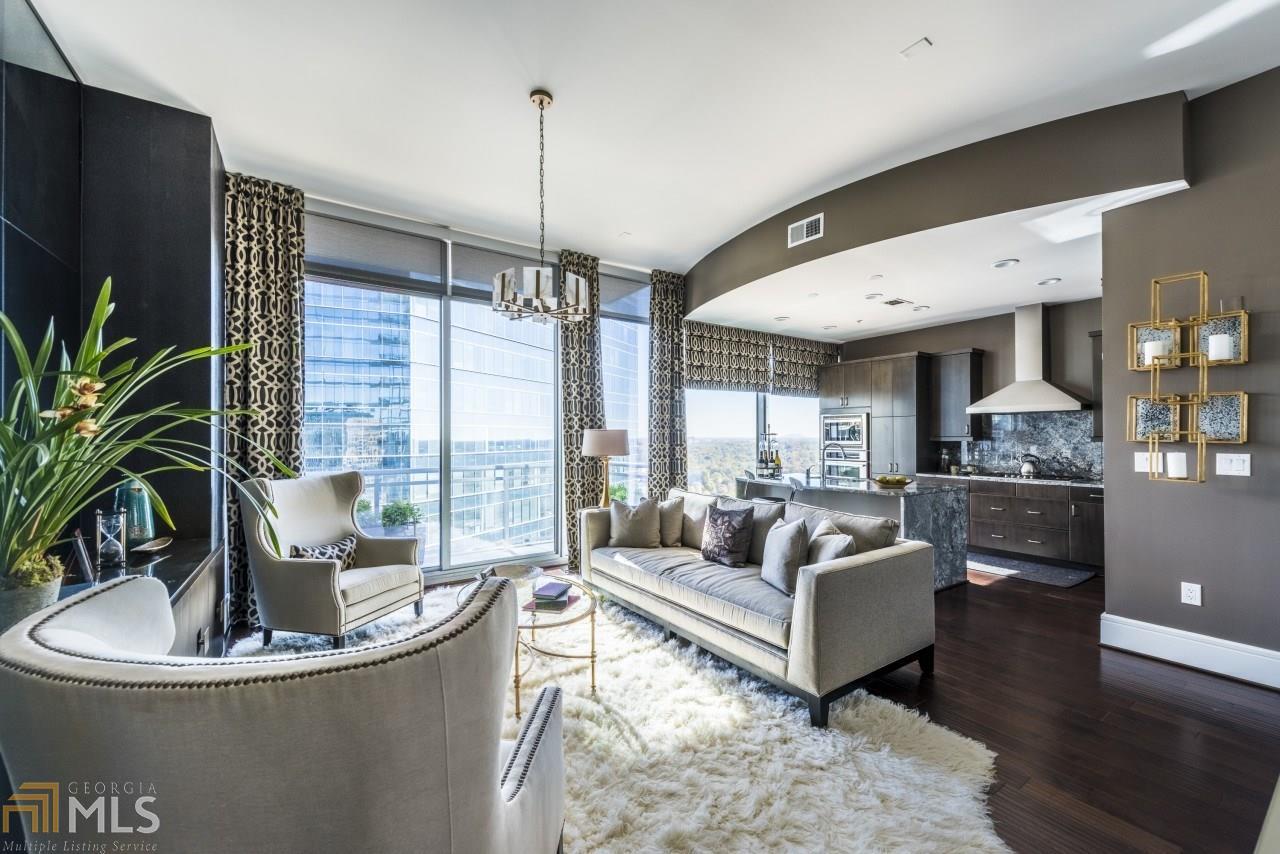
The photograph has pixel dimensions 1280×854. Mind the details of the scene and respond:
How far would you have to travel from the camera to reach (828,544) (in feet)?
9.18

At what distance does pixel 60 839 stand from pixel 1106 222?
15.1ft

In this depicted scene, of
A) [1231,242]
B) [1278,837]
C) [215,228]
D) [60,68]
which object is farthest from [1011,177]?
[60,68]

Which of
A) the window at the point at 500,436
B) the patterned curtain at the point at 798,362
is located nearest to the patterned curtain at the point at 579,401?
the window at the point at 500,436

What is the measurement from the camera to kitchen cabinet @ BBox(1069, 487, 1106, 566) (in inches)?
188

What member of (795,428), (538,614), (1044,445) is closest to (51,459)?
(538,614)

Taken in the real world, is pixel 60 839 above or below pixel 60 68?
below

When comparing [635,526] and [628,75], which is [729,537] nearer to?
[635,526]

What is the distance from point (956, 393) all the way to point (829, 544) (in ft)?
15.0

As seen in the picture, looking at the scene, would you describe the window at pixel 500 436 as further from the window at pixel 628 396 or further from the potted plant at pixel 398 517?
the window at pixel 628 396

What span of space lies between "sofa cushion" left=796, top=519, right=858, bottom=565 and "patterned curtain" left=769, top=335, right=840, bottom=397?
4.12 metres

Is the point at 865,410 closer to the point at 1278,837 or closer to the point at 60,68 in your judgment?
the point at 1278,837

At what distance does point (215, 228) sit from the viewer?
3164 mm

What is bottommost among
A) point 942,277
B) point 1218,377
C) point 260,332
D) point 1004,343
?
point 1218,377

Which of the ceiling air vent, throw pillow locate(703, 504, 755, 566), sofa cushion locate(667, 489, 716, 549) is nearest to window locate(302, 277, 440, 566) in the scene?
sofa cushion locate(667, 489, 716, 549)
